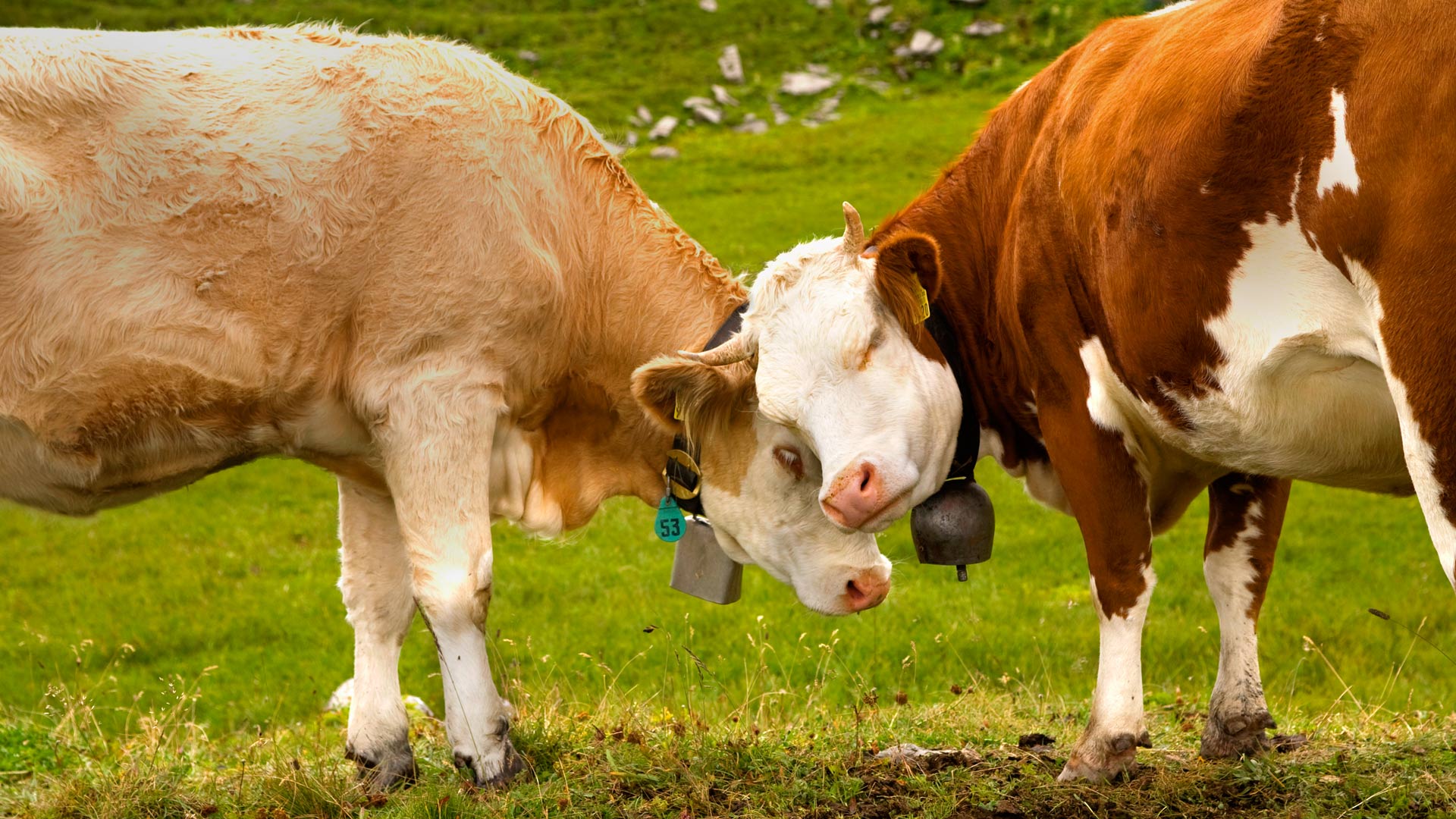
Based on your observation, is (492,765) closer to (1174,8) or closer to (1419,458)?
(1419,458)

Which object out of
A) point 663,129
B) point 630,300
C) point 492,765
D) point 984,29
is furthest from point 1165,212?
point 984,29

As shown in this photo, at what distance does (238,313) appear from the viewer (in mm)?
4684

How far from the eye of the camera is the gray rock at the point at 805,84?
30922 mm

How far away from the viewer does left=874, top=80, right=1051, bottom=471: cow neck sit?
491 centimetres

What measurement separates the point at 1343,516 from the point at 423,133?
362 inches

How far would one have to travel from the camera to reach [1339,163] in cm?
329

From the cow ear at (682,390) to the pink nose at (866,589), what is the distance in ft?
2.85

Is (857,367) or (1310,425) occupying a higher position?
(1310,425)

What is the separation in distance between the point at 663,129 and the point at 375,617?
24.1 meters

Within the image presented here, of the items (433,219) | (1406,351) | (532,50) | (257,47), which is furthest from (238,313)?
(532,50)

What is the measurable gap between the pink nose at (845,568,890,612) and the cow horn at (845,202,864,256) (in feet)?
4.37

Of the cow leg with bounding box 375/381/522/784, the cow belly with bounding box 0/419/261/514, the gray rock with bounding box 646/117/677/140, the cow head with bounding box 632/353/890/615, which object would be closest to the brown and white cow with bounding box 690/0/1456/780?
the cow head with bounding box 632/353/890/615

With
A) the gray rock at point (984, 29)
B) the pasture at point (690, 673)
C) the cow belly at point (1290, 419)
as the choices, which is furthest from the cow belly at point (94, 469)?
the gray rock at point (984, 29)

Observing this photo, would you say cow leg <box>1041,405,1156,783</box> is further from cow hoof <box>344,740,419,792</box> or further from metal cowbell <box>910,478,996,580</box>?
cow hoof <box>344,740,419,792</box>
